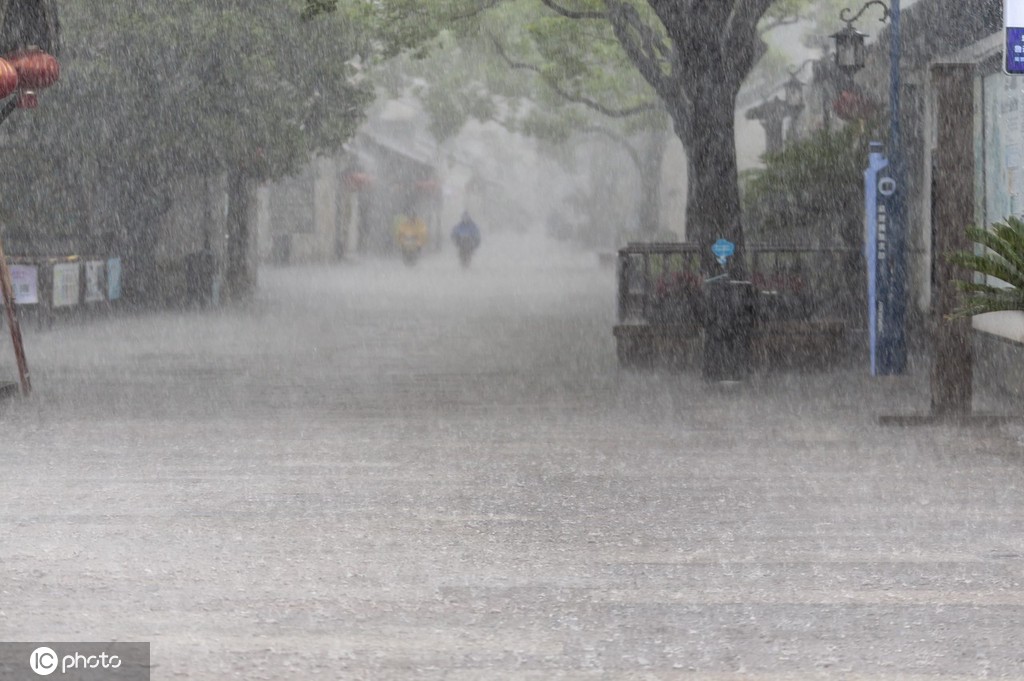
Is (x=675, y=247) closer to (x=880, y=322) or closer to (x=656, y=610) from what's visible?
(x=880, y=322)

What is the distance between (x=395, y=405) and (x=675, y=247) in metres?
5.20

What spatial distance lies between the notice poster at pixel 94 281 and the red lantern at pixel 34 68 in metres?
9.58

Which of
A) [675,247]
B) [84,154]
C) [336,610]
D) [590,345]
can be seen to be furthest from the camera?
[84,154]

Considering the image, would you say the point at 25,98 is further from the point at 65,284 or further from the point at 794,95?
the point at 794,95

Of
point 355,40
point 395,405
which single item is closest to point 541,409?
point 395,405

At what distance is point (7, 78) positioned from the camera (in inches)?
509

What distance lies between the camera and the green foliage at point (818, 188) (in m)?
18.7

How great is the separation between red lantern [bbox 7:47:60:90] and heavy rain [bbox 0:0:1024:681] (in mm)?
25

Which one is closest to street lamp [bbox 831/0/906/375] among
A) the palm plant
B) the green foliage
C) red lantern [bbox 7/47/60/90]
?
the green foliage

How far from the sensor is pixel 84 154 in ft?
81.2

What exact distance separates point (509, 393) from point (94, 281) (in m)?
11.8

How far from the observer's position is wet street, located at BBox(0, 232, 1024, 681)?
5461mm

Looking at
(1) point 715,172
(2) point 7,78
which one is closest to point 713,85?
(1) point 715,172

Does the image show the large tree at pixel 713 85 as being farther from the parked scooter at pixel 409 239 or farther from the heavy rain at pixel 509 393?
the parked scooter at pixel 409 239
